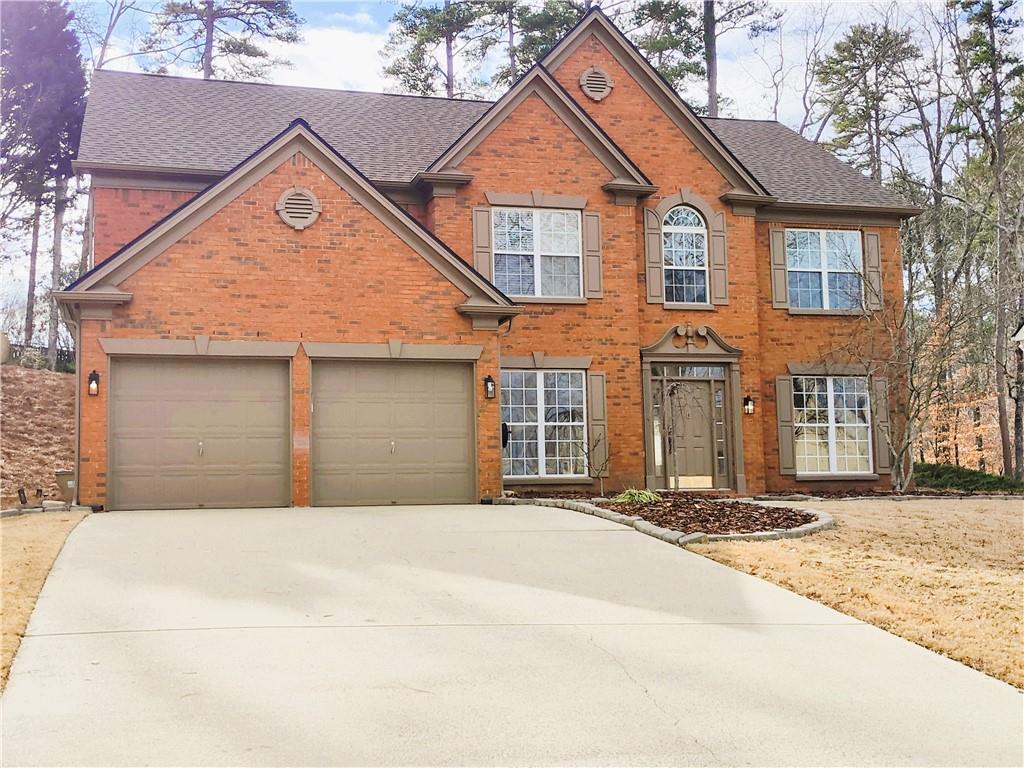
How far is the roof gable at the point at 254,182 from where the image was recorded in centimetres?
1434

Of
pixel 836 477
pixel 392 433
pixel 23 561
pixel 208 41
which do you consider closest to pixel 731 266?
Answer: pixel 836 477

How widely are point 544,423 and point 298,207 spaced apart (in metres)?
5.85

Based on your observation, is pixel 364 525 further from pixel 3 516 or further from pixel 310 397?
pixel 3 516

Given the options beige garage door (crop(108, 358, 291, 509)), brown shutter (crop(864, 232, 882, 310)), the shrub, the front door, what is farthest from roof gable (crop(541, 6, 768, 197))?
beige garage door (crop(108, 358, 291, 509))

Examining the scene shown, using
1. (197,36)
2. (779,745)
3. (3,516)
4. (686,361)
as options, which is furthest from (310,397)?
(197,36)

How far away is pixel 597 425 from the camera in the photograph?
18391 mm

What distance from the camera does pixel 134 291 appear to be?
47.7 feet

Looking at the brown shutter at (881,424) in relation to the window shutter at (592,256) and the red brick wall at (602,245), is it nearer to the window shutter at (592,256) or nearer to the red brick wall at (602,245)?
the red brick wall at (602,245)

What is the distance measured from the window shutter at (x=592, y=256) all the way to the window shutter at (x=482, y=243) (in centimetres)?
174

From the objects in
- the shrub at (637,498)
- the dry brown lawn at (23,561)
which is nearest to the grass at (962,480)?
the shrub at (637,498)

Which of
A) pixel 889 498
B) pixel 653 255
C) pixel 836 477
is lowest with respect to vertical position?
pixel 889 498

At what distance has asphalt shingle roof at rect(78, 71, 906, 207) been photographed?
1841 cm

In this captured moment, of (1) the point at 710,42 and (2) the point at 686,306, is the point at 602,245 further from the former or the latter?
(1) the point at 710,42

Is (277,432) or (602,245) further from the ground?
(602,245)
